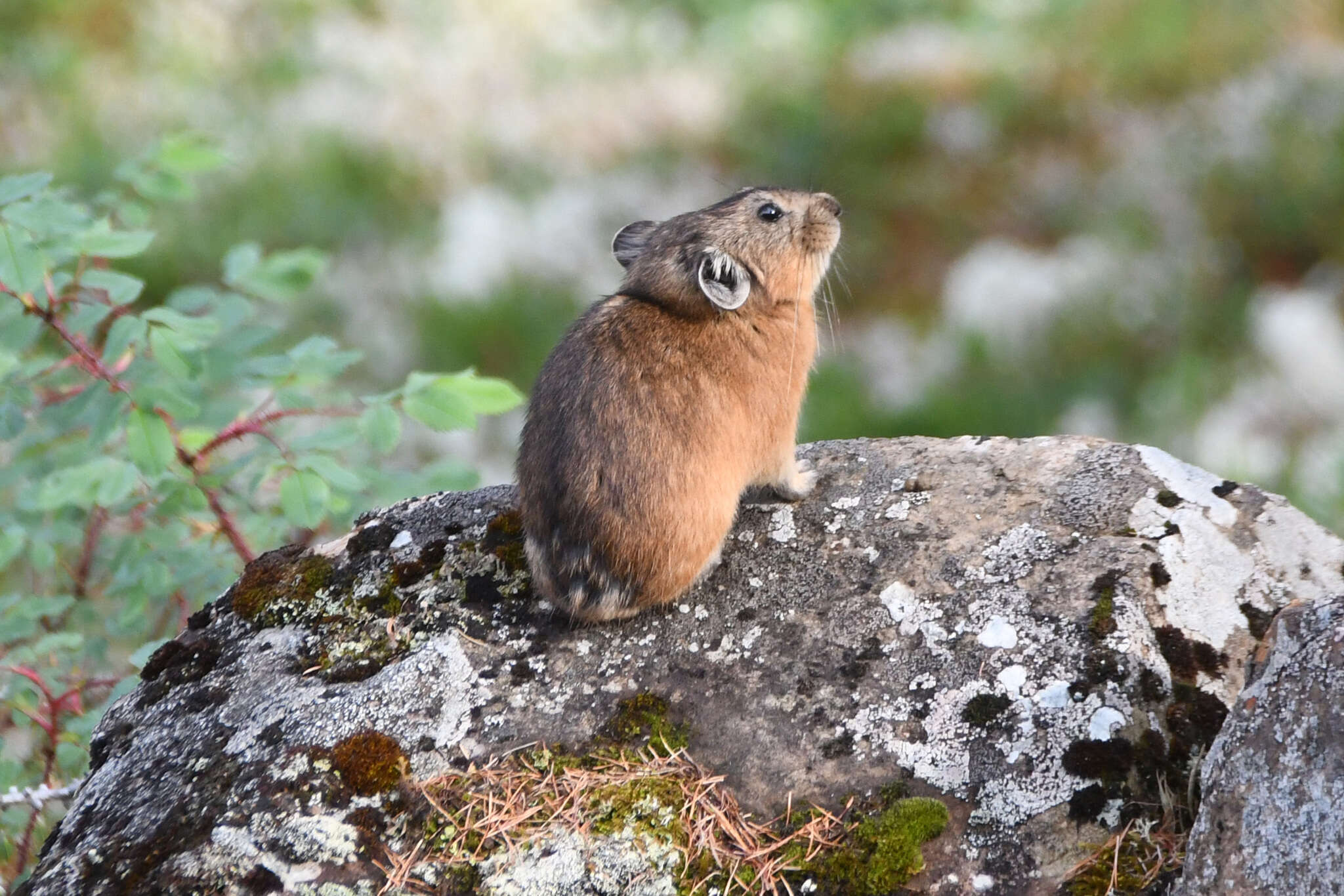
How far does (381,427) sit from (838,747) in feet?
5.60

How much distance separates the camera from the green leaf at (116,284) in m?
3.74

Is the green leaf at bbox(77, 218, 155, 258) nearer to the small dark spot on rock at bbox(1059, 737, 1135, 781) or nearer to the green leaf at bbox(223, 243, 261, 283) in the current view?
the green leaf at bbox(223, 243, 261, 283)

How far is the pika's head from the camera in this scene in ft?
14.0

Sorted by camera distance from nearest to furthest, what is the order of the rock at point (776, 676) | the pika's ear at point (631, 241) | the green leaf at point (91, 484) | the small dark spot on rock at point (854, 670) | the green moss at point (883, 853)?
1. the green moss at point (883, 853)
2. the rock at point (776, 676)
3. the small dark spot on rock at point (854, 670)
4. the green leaf at point (91, 484)
5. the pika's ear at point (631, 241)

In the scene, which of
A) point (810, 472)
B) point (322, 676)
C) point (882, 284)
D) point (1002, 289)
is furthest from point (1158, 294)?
point (322, 676)

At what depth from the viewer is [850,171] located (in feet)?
33.4

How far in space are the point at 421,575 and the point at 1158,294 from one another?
21.7ft

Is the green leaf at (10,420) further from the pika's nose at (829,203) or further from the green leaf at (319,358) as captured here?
the pika's nose at (829,203)

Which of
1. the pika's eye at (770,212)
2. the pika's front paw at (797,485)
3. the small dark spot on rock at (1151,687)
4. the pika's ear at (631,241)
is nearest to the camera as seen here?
the small dark spot on rock at (1151,687)

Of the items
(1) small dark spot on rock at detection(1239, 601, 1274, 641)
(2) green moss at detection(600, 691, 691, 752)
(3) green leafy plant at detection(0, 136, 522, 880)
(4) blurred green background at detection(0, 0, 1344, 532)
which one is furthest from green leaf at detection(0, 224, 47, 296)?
(4) blurred green background at detection(0, 0, 1344, 532)

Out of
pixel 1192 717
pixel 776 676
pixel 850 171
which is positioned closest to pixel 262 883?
pixel 776 676

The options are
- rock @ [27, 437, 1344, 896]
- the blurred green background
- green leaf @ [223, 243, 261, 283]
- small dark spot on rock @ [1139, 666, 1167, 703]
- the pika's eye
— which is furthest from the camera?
the blurred green background

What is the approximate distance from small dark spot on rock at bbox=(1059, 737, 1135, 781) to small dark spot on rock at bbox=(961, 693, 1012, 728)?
0.64ft

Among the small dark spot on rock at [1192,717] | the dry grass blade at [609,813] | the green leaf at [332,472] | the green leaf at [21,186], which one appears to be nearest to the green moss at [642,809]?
the dry grass blade at [609,813]
